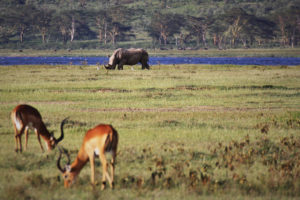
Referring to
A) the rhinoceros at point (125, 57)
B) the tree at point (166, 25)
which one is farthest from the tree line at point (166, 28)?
the rhinoceros at point (125, 57)

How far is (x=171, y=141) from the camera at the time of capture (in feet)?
41.2

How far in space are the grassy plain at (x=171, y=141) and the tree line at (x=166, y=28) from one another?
94113mm

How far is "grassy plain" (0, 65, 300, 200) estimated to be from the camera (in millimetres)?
8773

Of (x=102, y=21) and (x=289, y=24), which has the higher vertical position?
(x=102, y=21)

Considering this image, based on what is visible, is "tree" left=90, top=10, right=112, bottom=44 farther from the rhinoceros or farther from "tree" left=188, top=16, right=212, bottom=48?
the rhinoceros

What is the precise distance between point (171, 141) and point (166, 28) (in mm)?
109974

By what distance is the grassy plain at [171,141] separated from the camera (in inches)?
345

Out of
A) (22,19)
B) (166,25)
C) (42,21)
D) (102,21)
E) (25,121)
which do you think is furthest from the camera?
(102,21)

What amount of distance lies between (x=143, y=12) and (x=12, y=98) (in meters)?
149

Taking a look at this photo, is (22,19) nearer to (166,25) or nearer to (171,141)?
(166,25)

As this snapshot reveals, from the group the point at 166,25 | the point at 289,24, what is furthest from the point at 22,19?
the point at 289,24

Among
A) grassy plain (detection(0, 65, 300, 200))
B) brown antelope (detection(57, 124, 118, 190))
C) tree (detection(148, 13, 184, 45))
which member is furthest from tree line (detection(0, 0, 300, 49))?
brown antelope (detection(57, 124, 118, 190))

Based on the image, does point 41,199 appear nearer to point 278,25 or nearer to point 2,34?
point 278,25

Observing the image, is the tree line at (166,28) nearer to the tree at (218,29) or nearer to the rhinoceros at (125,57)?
the tree at (218,29)
